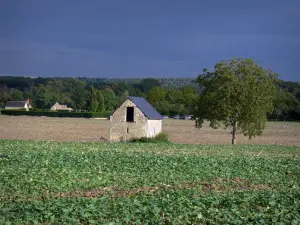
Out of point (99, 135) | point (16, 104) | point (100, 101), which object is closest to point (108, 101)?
point (100, 101)

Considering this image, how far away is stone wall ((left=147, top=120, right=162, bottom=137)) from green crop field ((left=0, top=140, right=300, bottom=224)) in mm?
23071

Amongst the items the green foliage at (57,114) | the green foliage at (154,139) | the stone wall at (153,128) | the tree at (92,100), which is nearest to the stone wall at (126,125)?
the stone wall at (153,128)

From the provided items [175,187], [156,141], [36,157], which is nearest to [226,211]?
[175,187]

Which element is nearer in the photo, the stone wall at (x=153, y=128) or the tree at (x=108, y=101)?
the stone wall at (x=153, y=128)

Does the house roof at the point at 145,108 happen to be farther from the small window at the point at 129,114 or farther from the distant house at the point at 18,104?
the distant house at the point at 18,104

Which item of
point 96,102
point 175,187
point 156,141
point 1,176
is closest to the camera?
point 175,187

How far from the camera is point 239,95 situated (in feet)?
173

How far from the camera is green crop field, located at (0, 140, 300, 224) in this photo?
13781 millimetres

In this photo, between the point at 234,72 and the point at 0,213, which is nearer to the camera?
the point at 0,213

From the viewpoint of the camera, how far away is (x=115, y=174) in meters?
23.5

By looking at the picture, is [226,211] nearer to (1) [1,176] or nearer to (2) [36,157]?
(1) [1,176]

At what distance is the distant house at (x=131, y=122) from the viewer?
54.1 m

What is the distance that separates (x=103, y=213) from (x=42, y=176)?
8507mm

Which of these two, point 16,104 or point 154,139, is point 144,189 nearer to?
point 154,139
